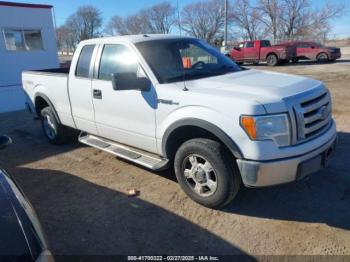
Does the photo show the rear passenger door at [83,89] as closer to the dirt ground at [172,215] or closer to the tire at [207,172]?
the dirt ground at [172,215]

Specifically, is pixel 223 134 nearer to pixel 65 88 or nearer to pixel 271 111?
pixel 271 111

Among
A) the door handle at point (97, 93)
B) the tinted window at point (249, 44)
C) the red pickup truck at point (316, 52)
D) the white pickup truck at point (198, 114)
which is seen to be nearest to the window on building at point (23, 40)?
the white pickup truck at point (198, 114)

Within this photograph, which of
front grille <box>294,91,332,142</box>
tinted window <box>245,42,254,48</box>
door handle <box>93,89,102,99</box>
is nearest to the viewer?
front grille <box>294,91,332,142</box>

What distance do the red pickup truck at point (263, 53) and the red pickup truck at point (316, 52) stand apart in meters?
0.79

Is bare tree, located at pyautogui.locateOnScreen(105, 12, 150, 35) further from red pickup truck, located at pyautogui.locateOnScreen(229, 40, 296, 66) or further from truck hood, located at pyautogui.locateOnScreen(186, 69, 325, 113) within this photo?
truck hood, located at pyautogui.locateOnScreen(186, 69, 325, 113)

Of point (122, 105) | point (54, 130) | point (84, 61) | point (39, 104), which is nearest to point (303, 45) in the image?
point (39, 104)

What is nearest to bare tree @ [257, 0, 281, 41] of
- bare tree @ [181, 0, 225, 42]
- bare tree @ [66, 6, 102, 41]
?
bare tree @ [181, 0, 225, 42]

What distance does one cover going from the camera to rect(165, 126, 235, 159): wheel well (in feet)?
12.3

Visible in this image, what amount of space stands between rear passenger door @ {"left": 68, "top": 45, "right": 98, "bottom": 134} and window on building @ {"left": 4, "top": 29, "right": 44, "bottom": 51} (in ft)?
34.4

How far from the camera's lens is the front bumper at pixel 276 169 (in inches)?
124

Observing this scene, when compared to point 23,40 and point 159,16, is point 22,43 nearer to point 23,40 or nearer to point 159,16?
point 23,40

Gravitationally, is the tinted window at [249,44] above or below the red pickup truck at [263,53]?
above

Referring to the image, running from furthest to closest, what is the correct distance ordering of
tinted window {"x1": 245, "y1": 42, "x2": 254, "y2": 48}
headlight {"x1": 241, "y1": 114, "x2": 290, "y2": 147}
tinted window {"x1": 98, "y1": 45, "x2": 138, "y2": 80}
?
1. tinted window {"x1": 245, "y1": 42, "x2": 254, "y2": 48}
2. tinted window {"x1": 98, "y1": 45, "x2": 138, "y2": 80}
3. headlight {"x1": 241, "y1": 114, "x2": 290, "y2": 147}

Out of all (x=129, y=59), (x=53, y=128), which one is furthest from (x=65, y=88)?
(x=129, y=59)
